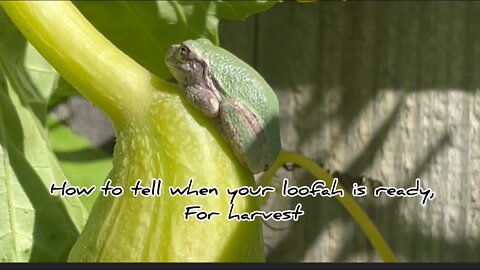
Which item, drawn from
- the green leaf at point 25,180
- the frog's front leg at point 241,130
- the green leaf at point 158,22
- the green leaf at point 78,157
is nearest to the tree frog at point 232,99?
the frog's front leg at point 241,130

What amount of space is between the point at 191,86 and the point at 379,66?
1.85ft

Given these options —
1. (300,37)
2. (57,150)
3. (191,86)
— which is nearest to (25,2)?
(191,86)


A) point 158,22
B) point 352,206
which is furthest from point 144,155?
point 352,206

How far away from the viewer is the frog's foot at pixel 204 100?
66 cm

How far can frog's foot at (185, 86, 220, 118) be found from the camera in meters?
0.66

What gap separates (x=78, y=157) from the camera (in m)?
1.15

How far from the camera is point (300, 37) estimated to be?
121cm

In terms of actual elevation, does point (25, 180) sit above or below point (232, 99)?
below

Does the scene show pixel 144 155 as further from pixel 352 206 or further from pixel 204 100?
pixel 352 206

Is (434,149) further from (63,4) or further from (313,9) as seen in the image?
(63,4)

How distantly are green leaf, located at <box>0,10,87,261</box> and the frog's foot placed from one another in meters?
0.22

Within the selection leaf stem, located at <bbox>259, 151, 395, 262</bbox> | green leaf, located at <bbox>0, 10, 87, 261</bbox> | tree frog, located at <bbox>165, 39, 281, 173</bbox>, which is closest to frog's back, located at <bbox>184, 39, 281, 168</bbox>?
tree frog, located at <bbox>165, 39, 281, 173</bbox>

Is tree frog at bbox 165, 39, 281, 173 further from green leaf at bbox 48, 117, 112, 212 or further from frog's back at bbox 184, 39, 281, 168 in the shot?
green leaf at bbox 48, 117, 112, 212

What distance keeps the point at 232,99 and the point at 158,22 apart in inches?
14.3
